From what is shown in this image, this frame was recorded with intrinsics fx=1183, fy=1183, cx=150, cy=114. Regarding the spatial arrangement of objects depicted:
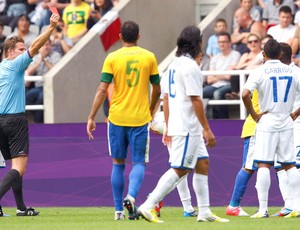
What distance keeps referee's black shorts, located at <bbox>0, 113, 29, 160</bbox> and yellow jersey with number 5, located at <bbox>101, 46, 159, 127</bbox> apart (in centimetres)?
147

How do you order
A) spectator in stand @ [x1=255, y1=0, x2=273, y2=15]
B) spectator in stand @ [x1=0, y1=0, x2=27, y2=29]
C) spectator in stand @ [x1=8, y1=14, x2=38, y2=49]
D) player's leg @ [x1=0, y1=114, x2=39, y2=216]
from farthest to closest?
1. spectator in stand @ [x1=0, y1=0, x2=27, y2=29]
2. spectator in stand @ [x1=8, y1=14, x2=38, y2=49]
3. spectator in stand @ [x1=255, y1=0, x2=273, y2=15]
4. player's leg @ [x1=0, y1=114, x2=39, y2=216]

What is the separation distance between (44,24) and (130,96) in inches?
382

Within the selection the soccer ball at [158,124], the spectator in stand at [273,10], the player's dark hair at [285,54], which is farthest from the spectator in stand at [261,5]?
the player's dark hair at [285,54]

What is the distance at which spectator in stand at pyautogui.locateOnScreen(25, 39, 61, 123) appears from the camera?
20875mm

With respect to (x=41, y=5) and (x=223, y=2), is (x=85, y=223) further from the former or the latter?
(x=41, y=5)

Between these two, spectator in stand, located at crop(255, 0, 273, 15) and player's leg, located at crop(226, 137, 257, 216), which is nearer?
player's leg, located at crop(226, 137, 257, 216)

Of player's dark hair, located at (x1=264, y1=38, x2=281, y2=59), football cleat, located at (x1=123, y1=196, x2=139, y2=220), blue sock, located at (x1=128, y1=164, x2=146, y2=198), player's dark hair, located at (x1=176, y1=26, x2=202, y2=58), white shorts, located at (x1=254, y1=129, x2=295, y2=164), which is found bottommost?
football cleat, located at (x1=123, y1=196, x2=139, y2=220)

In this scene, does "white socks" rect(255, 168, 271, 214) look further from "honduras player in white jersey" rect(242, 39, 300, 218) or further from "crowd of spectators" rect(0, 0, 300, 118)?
"crowd of spectators" rect(0, 0, 300, 118)

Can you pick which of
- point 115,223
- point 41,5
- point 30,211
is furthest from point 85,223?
point 41,5

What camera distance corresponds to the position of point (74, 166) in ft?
60.3

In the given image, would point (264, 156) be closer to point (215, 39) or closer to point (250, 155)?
point (250, 155)

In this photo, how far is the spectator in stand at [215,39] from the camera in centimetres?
2056

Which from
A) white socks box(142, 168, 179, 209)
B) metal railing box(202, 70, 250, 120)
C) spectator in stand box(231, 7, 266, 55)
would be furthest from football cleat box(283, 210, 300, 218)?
spectator in stand box(231, 7, 266, 55)

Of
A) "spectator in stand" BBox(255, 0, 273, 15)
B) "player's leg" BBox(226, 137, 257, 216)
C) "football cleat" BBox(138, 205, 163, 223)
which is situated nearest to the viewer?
"football cleat" BBox(138, 205, 163, 223)
